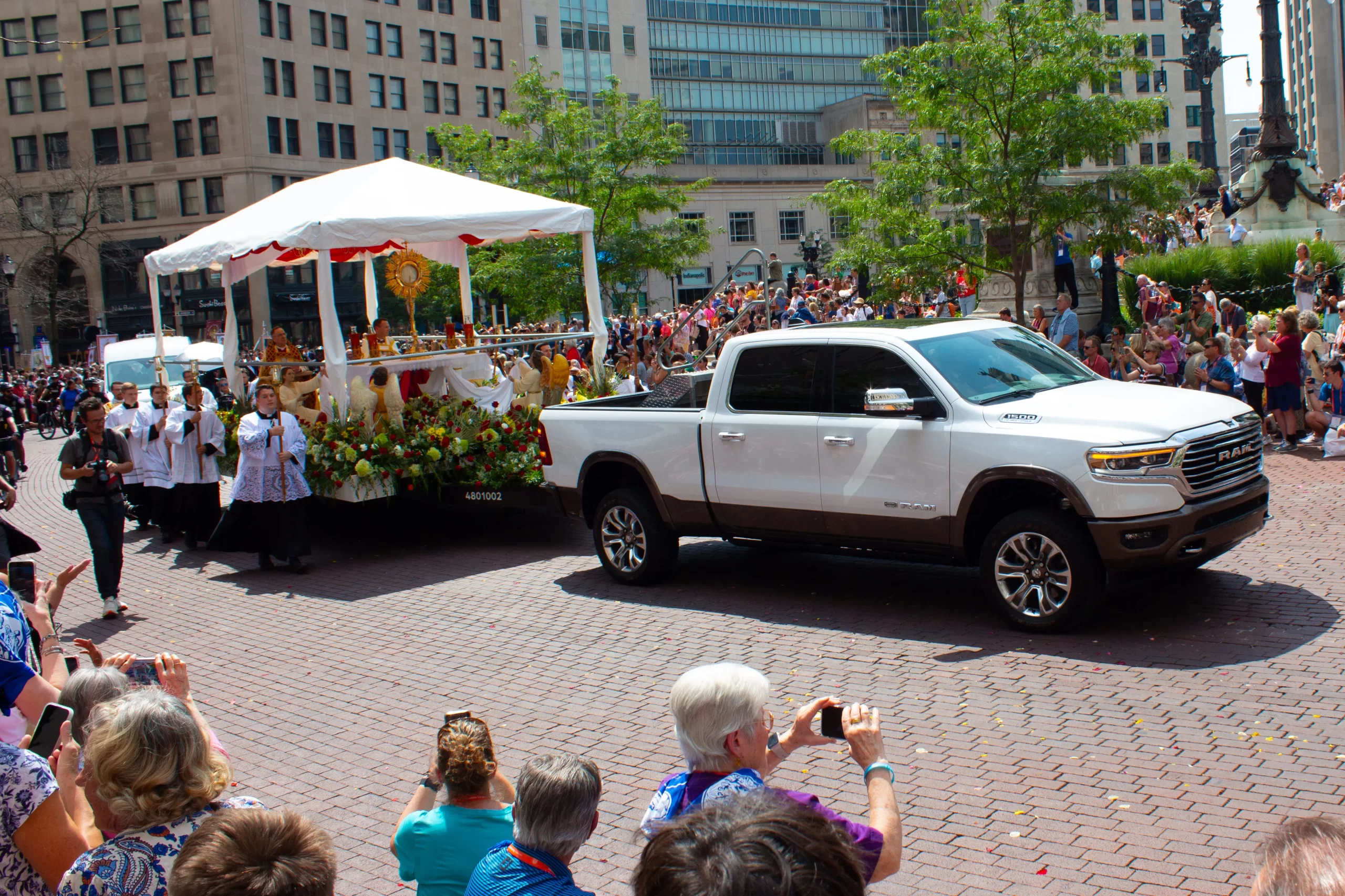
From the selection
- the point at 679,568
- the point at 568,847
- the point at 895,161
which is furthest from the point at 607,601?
the point at 895,161

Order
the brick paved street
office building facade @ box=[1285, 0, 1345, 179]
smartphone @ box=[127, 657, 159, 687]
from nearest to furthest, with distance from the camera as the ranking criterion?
1. smartphone @ box=[127, 657, 159, 687]
2. the brick paved street
3. office building facade @ box=[1285, 0, 1345, 179]

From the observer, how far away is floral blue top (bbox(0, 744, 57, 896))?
3287 millimetres

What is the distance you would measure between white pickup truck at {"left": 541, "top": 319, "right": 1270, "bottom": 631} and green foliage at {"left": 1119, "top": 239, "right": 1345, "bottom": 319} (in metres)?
16.4

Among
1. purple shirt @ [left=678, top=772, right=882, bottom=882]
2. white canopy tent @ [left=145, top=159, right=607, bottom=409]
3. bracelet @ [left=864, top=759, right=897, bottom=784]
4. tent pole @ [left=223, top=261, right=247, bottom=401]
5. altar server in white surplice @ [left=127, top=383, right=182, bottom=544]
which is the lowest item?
purple shirt @ [left=678, top=772, right=882, bottom=882]

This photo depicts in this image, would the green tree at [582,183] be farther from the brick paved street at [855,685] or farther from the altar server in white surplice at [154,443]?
the brick paved street at [855,685]

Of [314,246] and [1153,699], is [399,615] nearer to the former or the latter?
[314,246]

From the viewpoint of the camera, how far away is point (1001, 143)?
16.5 m

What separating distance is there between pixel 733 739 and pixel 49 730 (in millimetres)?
2095

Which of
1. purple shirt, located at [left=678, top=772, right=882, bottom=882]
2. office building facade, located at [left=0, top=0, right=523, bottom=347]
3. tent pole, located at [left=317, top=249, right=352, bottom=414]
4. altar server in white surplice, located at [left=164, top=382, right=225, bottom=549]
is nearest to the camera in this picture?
purple shirt, located at [left=678, top=772, right=882, bottom=882]

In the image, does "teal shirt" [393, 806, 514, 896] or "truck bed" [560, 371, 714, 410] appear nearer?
"teal shirt" [393, 806, 514, 896]

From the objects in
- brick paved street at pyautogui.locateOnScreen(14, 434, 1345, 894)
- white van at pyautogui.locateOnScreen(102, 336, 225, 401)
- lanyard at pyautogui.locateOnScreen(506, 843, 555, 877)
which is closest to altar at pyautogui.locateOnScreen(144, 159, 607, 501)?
brick paved street at pyautogui.locateOnScreen(14, 434, 1345, 894)

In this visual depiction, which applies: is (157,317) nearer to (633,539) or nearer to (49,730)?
(633,539)

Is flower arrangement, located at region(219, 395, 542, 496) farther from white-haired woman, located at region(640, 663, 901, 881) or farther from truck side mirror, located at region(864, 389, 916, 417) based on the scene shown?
white-haired woman, located at region(640, 663, 901, 881)

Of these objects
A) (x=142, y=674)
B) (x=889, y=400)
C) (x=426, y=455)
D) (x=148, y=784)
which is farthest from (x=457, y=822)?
(x=426, y=455)
